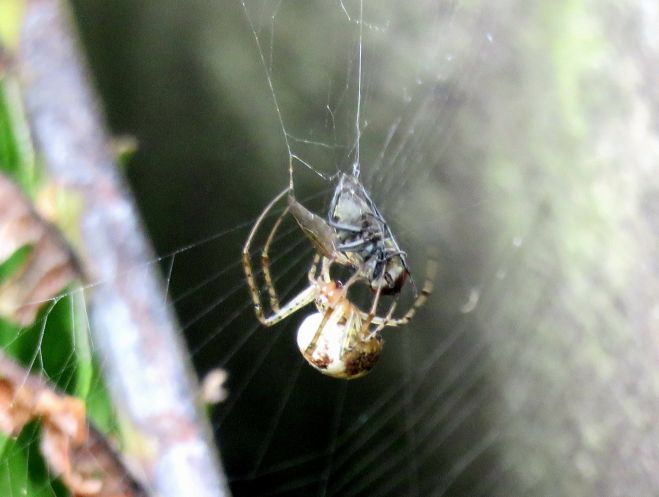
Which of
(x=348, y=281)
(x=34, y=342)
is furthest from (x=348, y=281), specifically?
(x=34, y=342)

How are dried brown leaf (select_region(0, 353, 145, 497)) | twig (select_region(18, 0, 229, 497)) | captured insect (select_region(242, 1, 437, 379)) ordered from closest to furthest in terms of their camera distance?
dried brown leaf (select_region(0, 353, 145, 497)), twig (select_region(18, 0, 229, 497)), captured insect (select_region(242, 1, 437, 379))

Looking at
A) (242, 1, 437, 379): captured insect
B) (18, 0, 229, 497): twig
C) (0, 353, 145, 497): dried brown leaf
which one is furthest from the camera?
(242, 1, 437, 379): captured insect

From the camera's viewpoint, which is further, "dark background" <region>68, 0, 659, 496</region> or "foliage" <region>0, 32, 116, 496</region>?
"dark background" <region>68, 0, 659, 496</region>

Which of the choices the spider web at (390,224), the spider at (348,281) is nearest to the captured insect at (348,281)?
the spider at (348,281)

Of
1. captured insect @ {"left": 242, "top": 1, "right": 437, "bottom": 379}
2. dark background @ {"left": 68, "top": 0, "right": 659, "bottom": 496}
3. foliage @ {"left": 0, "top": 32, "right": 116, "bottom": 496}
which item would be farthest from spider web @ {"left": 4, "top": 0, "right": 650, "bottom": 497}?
foliage @ {"left": 0, "top": 32, "right": 116, "bottom": 496}

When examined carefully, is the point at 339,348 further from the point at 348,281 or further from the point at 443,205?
the point at 443,205

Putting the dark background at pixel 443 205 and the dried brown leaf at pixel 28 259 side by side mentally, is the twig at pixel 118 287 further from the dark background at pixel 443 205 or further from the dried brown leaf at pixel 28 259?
the dark background at pixel 443 205

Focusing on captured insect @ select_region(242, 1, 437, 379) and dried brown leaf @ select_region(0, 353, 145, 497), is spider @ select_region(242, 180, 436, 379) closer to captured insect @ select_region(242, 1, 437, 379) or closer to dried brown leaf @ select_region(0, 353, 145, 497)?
captured insect @ select_region(242, 1, 437, 379)
